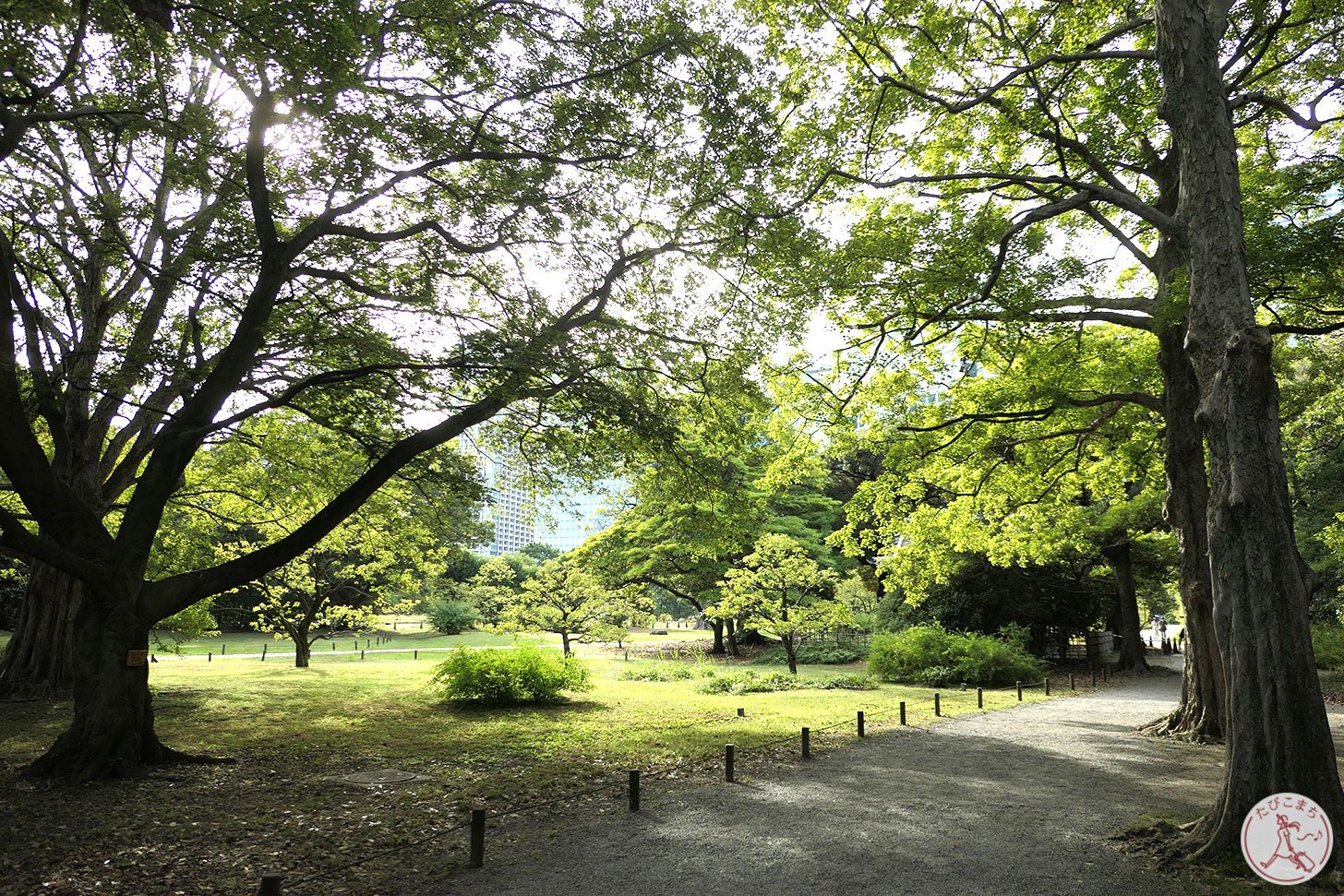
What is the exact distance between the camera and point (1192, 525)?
38.4 ft

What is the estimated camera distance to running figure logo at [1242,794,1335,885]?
5.56 meters

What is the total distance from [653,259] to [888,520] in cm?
839

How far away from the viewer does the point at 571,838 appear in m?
6.89

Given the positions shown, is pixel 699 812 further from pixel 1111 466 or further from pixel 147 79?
pixel 1111 466

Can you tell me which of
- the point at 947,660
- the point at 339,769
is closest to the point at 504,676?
the point at 339,769

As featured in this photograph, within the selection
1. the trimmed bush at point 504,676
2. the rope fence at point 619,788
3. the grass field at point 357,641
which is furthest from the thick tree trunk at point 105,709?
the grass field at point 357,641

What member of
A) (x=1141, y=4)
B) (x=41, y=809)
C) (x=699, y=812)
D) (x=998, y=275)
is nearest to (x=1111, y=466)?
(x=998, y=275)

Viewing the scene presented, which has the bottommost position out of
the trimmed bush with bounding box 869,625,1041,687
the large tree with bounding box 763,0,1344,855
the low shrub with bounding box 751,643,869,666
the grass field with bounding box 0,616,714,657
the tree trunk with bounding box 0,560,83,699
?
the grass field with bounding box 0,616,714,657

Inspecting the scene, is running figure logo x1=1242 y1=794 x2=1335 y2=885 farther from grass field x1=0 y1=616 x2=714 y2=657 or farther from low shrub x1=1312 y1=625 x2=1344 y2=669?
grass field x1=0 y1=616 x2=714 y2=657

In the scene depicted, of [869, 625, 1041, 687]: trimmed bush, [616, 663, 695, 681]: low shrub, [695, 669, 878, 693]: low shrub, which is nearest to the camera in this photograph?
[695, 669, 878, 693]: low shrub

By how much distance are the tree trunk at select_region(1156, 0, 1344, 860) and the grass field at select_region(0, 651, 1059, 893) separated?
5648 mm

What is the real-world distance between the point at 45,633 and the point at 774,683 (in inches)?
696

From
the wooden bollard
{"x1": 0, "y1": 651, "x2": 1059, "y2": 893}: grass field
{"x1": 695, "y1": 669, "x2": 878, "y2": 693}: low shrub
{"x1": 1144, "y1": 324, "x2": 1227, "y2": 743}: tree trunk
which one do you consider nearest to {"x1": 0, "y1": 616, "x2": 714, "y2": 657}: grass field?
{"x1": 695, "y1": 669, "x2": 878, "y2": 693}: low shrub

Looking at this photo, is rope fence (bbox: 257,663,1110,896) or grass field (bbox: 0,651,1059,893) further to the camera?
grass field (bbox: 0,651,1059,893)
